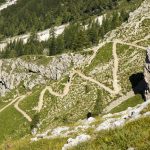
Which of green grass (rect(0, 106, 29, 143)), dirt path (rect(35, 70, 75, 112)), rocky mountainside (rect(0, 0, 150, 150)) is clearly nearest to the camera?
rocky mountainside (rect(0, 0, 150, 150))

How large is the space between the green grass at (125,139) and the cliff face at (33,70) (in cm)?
12046

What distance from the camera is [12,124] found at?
111 metres

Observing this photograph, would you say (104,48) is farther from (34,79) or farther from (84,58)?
(34,79)

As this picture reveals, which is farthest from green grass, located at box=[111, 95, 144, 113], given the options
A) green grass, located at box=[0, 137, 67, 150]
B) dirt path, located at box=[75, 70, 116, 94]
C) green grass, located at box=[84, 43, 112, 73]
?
green grass, located at box=[0, 137, 67, 150]

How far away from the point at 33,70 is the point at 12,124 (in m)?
51.6

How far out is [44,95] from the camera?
121 meters

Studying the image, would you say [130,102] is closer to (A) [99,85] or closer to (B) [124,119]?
(A) [99,85]

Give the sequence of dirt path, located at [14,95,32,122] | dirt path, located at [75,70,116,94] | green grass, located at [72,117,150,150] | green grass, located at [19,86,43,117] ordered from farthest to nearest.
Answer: green grass, located at [19,86,43,117], dirt path, located at [14,95,32,122], dirt path, located at [75,70,116,94], green grass, located at [72,117,150,150]

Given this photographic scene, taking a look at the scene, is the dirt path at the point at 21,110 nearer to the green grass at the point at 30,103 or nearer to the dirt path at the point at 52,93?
the green grass at the point at 30,103

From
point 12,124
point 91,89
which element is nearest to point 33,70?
point 12,124

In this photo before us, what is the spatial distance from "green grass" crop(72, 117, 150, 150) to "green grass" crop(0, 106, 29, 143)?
86.8m

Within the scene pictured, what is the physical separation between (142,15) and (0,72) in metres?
67.8

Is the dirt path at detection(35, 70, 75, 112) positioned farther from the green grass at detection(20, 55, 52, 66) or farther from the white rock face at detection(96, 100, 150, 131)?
the white rock face at detection(96, 100, 150, 131)

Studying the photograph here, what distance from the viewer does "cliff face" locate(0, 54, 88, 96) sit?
150363 mm
